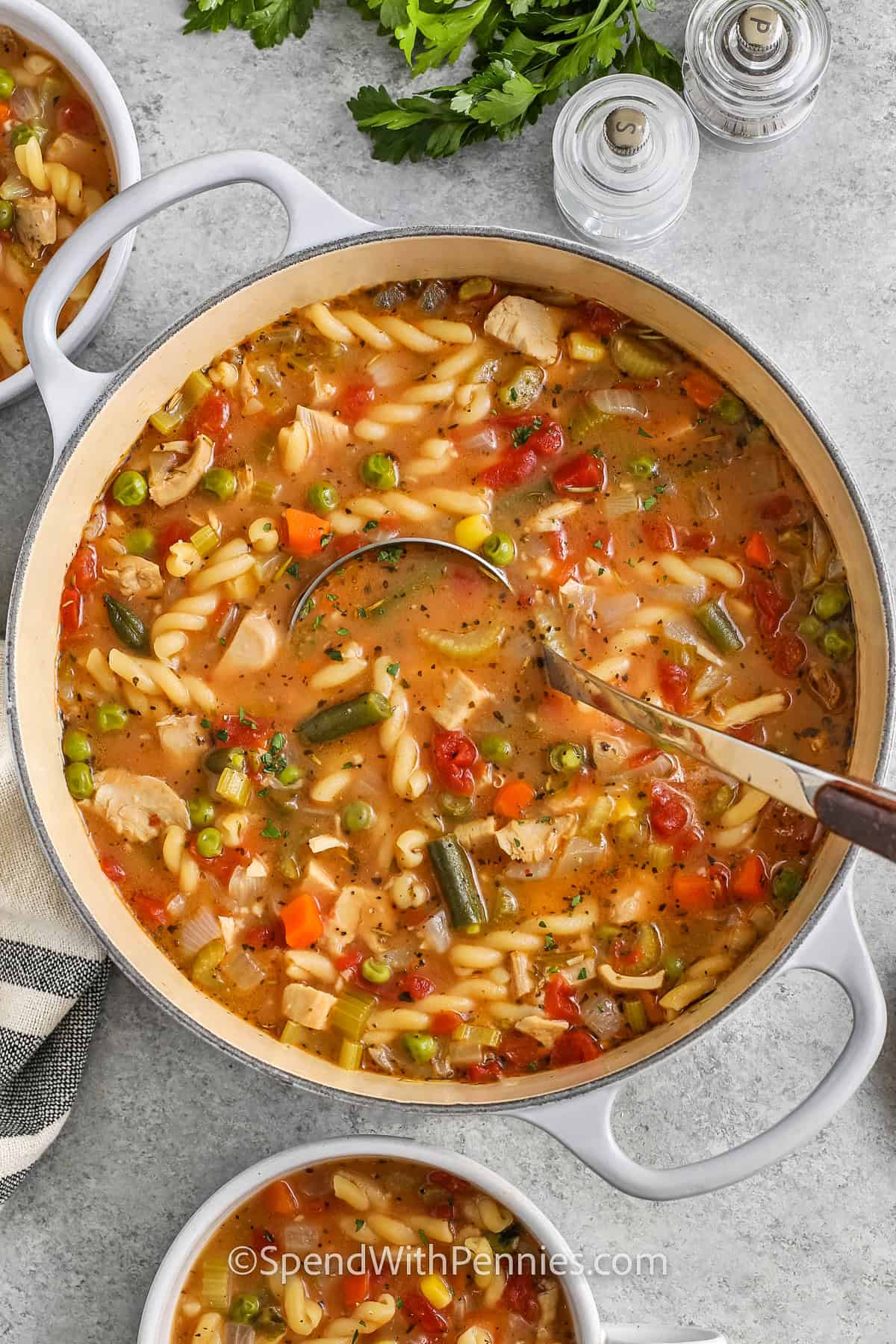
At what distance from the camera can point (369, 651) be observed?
12.9 feet

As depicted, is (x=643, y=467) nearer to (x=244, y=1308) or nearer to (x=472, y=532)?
(x=472, y=532)

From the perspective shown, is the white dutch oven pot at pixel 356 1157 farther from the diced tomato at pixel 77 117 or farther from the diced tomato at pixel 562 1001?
the diced tomato at pixel 77 117

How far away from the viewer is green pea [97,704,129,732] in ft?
12.9

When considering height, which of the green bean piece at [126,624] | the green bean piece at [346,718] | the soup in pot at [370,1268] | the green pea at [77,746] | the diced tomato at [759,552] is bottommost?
the soup in pot at [370,1268]

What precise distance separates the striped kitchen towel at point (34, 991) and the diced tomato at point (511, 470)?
1.85m

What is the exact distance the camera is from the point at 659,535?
12.8ft

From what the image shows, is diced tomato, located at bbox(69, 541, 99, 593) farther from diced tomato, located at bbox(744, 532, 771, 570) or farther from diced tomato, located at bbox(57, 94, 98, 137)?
diced tomato, located at bbox(744, 532, 771, 570)

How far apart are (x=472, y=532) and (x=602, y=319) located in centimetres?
85

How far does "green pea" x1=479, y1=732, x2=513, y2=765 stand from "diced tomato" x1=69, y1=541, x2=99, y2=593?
1.41 meters

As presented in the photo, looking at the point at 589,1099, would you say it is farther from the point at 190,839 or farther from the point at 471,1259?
the point at 190,839

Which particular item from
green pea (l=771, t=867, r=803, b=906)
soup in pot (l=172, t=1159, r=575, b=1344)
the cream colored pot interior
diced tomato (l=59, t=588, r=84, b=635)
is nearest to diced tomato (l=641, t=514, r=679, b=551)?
the cream colored pot interior

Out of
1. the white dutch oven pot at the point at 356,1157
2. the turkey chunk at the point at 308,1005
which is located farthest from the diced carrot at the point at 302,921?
the white dutch oven pot at the point at 356,1157

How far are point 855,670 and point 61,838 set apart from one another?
8.53 feet

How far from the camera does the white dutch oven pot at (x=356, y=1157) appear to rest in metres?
3.85
